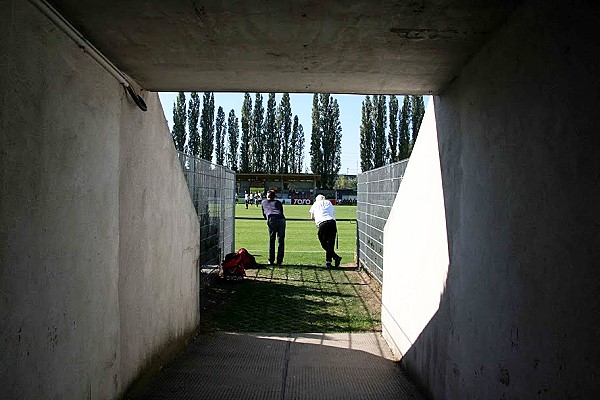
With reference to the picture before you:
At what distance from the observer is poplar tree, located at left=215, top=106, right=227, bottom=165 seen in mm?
72688

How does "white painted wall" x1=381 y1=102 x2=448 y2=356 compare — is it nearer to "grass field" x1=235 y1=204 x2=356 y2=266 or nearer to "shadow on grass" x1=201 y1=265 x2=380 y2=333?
"shadow on grass" x1=201 y1=265 x2=380 y2=333

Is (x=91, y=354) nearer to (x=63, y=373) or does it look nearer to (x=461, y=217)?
(x=63, y=373)

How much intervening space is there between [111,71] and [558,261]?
3370 millimetres

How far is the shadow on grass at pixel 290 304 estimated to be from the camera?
8180 millimetres

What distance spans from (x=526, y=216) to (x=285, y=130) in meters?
72.4

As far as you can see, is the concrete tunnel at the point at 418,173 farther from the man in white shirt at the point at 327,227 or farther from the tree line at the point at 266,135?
the tree line at the point at 266,135

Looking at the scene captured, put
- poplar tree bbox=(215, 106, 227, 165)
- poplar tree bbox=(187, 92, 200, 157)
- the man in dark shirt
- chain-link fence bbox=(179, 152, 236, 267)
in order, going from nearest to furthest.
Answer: chain-link fence bbox=(179, 152, 236, 267) < the man in dark shirt < poplar tree bbox=(187, 92, 200, 157) < poplar tree bbox=(215, 106, 227, 165)

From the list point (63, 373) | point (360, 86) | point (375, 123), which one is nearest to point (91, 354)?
point (63, 373)

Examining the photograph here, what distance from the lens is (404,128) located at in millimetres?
68062

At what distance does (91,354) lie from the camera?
391cm

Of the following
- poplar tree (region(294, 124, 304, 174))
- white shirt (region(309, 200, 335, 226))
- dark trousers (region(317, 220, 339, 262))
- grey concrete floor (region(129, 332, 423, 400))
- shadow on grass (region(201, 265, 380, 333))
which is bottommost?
grey concrete floor (region(129, 332, 423, 400))

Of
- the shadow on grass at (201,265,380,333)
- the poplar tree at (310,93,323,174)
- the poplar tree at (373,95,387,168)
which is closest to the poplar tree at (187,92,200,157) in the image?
the poplar tree at (310,93,323,174)

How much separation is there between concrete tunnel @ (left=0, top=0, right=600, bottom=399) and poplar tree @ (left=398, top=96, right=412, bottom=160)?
6308 cm

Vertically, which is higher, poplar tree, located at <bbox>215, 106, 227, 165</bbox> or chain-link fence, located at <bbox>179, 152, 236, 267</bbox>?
poplar tree, located at <bbox>215, 106, 227, 165</bbox>
